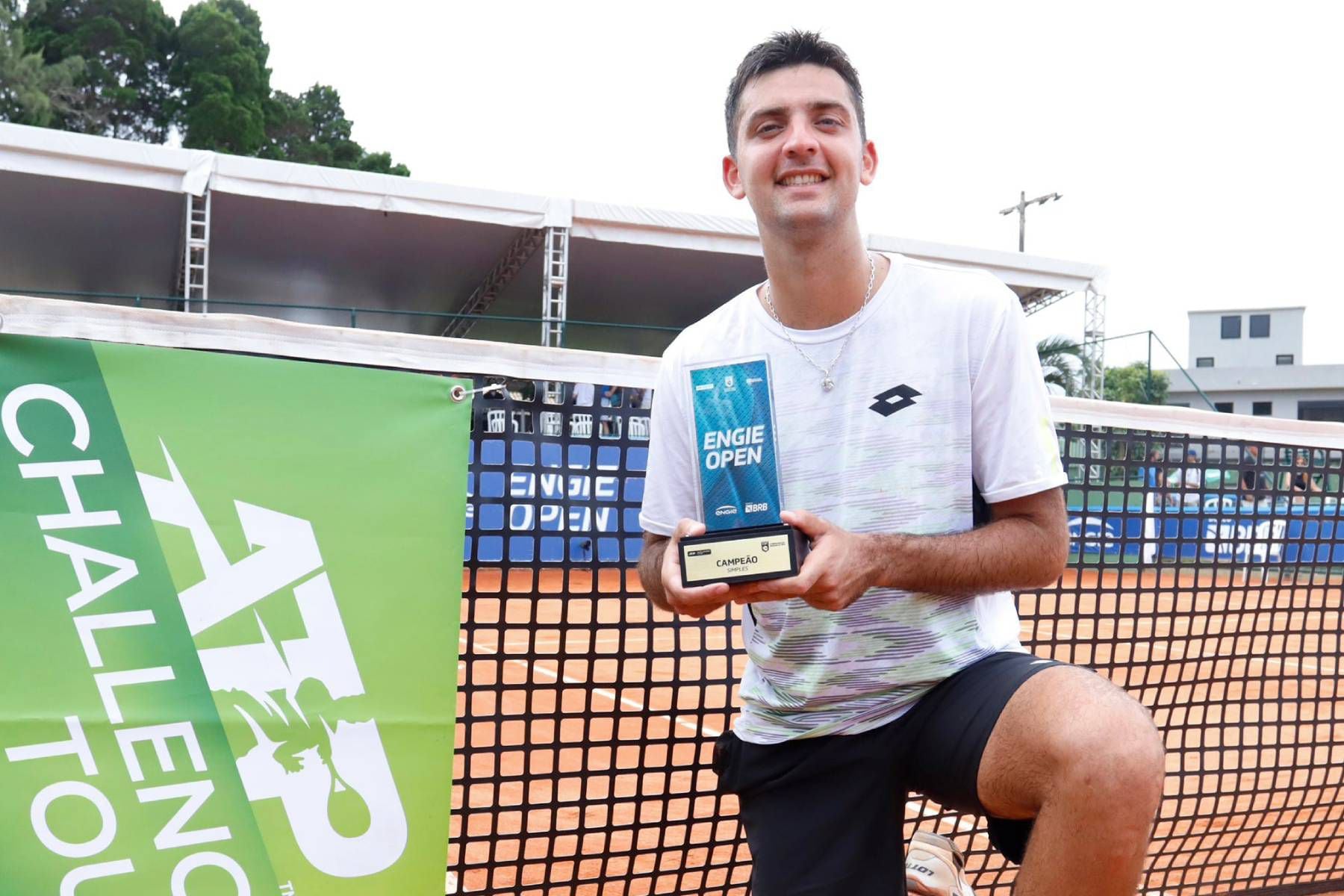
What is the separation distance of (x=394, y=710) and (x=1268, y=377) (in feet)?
192

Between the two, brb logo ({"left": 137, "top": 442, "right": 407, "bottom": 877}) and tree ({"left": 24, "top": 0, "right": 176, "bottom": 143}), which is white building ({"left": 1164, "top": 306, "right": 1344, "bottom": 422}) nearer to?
tree ({"left": 24, "top": 0, "right": 176, "bottom": 143})

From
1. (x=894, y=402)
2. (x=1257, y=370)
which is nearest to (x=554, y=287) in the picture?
(x=894, y=402)

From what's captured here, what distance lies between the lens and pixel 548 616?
11.1 metres

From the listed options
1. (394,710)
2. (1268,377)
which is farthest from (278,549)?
(1268,377)

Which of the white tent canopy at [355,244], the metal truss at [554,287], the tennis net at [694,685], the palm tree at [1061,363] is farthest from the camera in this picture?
the palm tree at [1061,363]

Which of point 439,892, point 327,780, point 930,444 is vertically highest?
point 930,444

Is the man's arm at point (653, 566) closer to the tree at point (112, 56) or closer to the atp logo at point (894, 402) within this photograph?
the atp logo at point (894, 402)

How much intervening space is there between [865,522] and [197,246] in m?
14.7

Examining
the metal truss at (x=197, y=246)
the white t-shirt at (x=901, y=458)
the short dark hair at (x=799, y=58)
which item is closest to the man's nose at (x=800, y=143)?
the short dark hair at (x=799, y=58)

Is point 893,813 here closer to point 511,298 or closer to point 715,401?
point 715,401

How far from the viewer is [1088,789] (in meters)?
1.65

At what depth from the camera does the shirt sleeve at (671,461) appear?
7.89ft

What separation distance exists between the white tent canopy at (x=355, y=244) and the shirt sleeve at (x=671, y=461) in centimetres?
1200

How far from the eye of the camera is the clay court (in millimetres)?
2826
